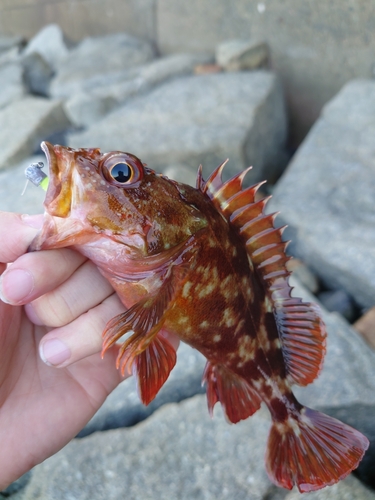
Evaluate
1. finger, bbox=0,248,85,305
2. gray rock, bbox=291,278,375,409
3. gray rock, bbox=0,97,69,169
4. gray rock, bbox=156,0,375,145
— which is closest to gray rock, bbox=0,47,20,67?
gray rock, bbox=0,97,69,169

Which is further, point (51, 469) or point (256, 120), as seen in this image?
point (256, 120)

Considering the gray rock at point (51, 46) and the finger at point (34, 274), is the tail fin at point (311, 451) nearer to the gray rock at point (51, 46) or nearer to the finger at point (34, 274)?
the finger at point (34, 274)

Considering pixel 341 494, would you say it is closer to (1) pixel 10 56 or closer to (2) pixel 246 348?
(2) pixel 246 348

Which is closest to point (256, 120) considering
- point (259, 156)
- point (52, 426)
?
point (259, 156)

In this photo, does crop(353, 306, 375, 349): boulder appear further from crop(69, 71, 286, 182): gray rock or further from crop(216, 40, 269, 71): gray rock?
crop(216, 40, 269, 71): gray rock

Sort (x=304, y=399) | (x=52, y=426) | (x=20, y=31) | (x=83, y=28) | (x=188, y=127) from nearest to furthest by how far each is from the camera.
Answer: (x=52, y=426) → (x=304, y=399) → (x=188, y=127) → (x=83, y=28) → (x=20, y=31)

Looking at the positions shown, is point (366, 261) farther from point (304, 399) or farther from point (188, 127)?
point (188, 127)
